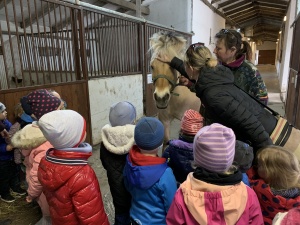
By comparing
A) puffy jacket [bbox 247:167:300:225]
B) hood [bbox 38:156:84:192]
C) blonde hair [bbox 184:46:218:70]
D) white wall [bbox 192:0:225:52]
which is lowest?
puffy jacket [bbox 247:167:300:225]

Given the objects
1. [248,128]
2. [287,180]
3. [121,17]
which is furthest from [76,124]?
[121,17]

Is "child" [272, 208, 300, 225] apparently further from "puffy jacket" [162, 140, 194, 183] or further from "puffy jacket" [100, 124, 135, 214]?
"puffy jacket" [100, 124, 135, 214]

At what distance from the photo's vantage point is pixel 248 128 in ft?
4.03

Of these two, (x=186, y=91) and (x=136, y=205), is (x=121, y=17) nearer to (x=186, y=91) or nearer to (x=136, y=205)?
(x=186, y=91)

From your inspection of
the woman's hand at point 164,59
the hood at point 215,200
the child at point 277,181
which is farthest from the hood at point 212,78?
the woman's hand at point 164,59

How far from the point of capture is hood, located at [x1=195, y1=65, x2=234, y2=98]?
4.13 ft

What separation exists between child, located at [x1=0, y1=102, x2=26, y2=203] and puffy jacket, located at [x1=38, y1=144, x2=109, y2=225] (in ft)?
3.61

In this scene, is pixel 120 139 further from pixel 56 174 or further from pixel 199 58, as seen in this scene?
pixel 199 58

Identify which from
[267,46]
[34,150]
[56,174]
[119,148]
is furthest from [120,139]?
[267,46]

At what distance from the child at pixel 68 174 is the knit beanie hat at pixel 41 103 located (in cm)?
61

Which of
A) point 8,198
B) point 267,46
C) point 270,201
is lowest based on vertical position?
point 8,198

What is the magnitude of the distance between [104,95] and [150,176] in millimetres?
2983

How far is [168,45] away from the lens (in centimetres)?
288

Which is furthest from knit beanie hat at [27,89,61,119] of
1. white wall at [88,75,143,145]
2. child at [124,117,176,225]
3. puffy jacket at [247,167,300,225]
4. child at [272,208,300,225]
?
white wall at [88,75,143,145]
